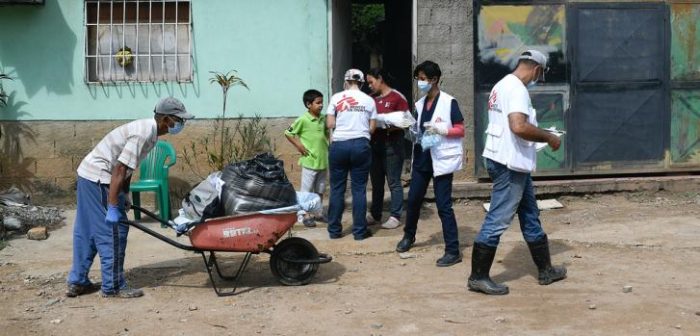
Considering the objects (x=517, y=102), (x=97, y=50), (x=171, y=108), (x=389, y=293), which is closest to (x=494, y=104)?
(x=517, y=102)

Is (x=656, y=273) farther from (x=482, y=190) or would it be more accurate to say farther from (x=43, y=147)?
(x=43, y=147)

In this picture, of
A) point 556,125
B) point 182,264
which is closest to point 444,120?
point 182,264

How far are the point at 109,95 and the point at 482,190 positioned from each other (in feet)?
14.5

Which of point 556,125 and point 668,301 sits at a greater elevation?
point 556,125

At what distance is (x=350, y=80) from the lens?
313 inches

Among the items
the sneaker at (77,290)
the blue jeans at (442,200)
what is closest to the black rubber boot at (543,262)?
the blue jeans at (442,200)

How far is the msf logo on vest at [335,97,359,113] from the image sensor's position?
7.82 m

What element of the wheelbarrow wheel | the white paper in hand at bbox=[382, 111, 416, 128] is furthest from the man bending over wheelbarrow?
the white paper in hand at bbox=[382, 111, 416, 128]

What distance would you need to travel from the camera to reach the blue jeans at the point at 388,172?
856cm

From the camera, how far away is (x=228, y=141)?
967 centimetres

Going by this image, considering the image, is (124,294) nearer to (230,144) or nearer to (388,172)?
(388,172)

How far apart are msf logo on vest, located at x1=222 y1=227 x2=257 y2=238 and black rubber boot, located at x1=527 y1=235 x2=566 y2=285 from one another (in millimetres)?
2135

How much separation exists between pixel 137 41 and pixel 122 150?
4.00 metres

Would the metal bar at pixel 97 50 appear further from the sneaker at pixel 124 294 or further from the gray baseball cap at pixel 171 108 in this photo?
the sneaker at pixel 124 294
